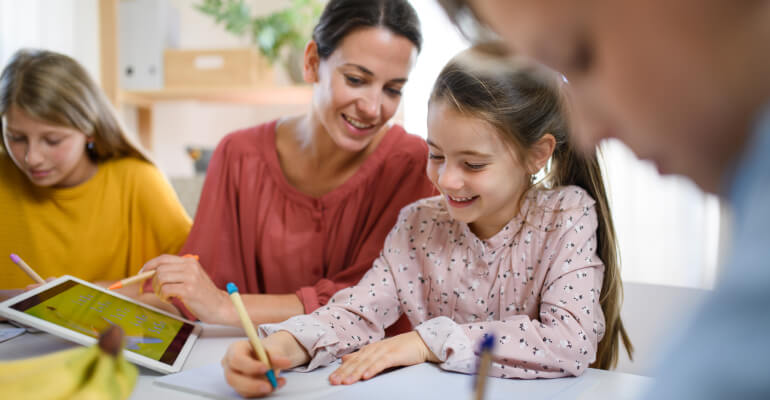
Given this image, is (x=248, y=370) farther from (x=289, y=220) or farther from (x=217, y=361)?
(x=289, y=220)

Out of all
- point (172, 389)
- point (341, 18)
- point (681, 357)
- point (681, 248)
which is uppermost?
point (341, 18)

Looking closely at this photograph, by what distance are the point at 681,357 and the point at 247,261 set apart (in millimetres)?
1096

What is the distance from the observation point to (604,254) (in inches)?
36.5

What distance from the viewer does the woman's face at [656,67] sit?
260mm

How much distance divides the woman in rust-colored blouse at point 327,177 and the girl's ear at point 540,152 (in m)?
0.30

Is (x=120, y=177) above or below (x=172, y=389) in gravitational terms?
above

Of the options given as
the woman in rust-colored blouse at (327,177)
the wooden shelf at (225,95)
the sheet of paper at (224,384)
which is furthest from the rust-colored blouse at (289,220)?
the wooden shelf at (225,95)

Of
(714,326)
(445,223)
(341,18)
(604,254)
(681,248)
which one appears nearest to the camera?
(714,326)

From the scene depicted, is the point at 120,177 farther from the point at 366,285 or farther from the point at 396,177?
the point at 366,285

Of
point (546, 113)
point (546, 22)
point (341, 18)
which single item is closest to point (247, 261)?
point (341, 18)

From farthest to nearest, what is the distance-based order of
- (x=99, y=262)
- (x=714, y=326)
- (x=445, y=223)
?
(x=99, y=262) < (x=445, y=223) < (x=714, y=326)

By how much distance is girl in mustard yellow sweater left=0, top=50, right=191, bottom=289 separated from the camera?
1.29 m

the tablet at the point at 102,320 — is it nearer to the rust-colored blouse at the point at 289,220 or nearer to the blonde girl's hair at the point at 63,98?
the rust-colored blouse at the point at 289,220

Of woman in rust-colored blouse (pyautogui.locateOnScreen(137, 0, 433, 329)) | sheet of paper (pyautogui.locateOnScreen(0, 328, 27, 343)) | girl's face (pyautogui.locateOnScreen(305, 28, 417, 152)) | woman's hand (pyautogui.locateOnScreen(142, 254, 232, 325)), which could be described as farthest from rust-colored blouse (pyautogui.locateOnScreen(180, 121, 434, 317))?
sheet of paper (pyautogui.locateOnScreen(0, 328, 27, 343))
